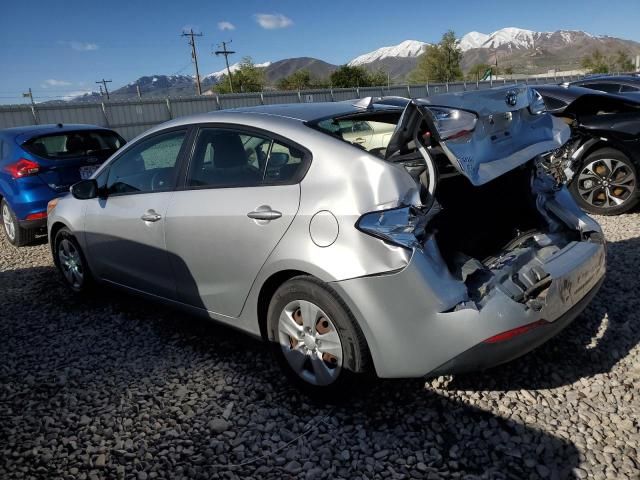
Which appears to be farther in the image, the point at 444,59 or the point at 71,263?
the point at 444,59

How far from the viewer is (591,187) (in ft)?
19.7

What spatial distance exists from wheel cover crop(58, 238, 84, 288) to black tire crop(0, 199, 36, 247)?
6.67ft

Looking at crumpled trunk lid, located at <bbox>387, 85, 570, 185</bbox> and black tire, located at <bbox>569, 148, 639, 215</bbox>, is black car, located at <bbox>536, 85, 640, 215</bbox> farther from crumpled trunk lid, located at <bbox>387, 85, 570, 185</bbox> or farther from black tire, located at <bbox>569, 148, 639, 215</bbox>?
Result: crumpled trunk lid, located at <bbox>387, 85, 570, 185</bbox>

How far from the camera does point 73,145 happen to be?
6.71 meters

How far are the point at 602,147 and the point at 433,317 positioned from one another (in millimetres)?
4655

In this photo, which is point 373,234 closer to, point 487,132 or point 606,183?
point 487,132

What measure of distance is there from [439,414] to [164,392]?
164 cm

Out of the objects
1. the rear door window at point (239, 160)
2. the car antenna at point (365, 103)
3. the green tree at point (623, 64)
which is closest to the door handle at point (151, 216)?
the rear door window at point (239, 160)

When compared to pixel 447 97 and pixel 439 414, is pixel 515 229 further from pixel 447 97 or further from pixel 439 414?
pixel 439 414

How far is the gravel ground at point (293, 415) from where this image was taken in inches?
93.9

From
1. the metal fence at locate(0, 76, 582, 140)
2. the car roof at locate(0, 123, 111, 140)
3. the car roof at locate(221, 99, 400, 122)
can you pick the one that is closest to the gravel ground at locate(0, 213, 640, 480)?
the car roof at locate(221, 99, 400, 122)

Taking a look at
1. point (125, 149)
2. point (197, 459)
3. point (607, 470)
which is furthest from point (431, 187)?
point (125, 149)

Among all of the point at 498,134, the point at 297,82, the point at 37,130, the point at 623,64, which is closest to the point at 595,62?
the point at 623,64

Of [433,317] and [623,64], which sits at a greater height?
[623,64]
